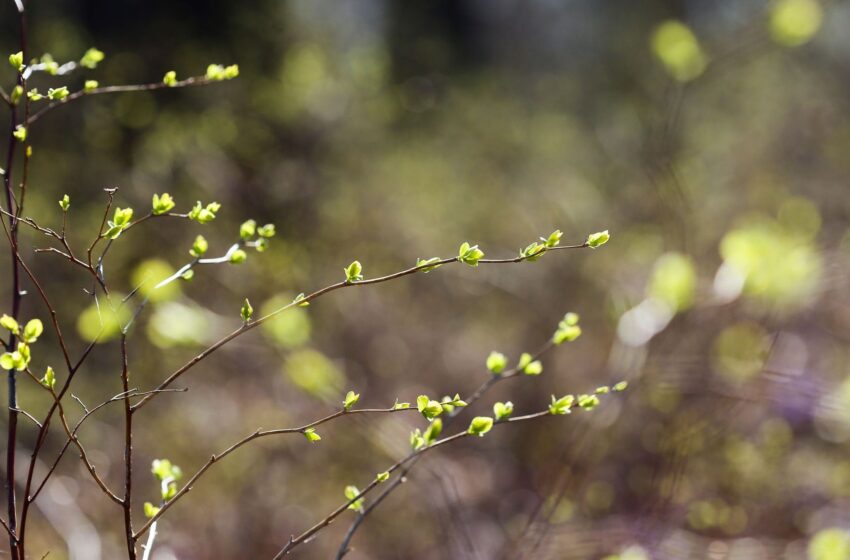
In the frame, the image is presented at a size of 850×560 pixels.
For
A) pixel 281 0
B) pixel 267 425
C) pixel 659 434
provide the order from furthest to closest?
1. pixel 281 0
2. pixel 267 425
3. pixel 659 434

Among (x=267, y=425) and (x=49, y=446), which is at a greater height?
(x=49, y=446)

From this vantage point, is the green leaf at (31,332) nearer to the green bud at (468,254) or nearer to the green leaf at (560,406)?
the green bud at (468,254)

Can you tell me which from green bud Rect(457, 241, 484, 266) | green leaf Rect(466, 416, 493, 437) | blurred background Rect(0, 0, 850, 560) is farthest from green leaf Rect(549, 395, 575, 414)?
blurred background Rect(0, 0, 850, 560)

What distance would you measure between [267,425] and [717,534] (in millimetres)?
2076

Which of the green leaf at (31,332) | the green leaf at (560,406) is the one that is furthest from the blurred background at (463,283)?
the green leaf at (31,332)

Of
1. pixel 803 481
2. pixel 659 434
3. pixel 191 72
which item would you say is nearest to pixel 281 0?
pixel 191 72

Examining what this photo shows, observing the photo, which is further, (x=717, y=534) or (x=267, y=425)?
(x=267, y=425)

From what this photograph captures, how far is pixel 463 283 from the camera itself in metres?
4.89

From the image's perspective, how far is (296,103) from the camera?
521 centimetres

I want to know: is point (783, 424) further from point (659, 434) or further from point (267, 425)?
point (267, 425)

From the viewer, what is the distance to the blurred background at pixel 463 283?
2654mm

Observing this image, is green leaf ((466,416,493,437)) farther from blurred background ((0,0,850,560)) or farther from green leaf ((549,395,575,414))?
blurred background ((0,0,850,560))

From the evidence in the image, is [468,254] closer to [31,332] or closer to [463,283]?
[31,332]

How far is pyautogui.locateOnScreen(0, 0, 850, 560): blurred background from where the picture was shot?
265 centimetres
